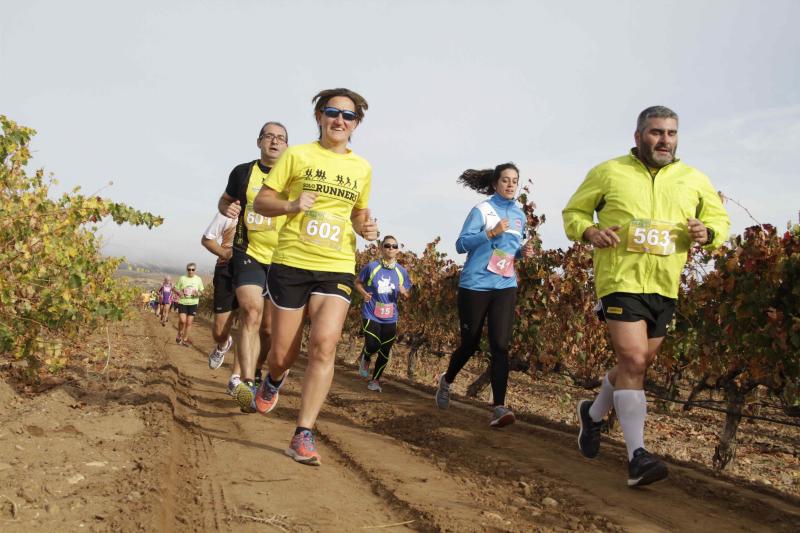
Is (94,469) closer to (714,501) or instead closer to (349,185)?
(349,185)

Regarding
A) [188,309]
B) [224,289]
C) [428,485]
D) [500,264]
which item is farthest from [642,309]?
[188,309]

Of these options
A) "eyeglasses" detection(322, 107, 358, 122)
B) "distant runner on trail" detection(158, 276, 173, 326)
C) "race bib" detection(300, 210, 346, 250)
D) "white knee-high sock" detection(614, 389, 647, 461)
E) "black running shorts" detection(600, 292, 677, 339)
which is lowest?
"distant runner on trail" detection(158, 276, 173, 326)

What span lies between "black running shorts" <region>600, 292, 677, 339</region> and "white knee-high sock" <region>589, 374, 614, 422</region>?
19.0 inches

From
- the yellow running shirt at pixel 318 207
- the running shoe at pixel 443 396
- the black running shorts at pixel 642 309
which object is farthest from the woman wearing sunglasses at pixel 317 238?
the running shoe at pixel 443 396

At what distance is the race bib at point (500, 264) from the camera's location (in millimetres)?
5805

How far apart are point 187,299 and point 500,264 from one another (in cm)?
1309

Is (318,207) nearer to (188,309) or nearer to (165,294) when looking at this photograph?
(188,309)

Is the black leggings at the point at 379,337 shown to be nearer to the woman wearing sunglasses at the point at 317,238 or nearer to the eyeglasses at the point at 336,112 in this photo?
the woman wearing sunglasses at the point at 317,238

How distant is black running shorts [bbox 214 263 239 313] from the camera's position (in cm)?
627

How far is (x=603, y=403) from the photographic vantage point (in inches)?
164

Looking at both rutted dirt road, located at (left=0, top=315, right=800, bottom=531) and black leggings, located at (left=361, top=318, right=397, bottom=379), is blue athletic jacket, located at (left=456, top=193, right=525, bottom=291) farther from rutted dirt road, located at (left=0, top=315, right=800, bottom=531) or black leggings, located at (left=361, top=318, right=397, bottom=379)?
black leggings, located at (left=361, top=318, right=397, bottom=379)

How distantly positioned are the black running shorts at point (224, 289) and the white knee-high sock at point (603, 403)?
3.73 metres

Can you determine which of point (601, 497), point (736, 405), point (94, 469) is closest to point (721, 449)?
point (736, 405)

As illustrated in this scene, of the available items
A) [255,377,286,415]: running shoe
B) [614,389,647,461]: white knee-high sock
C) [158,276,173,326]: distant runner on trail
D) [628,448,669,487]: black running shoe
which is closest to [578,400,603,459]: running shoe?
[614,389,647,461]: white knee-high sock
